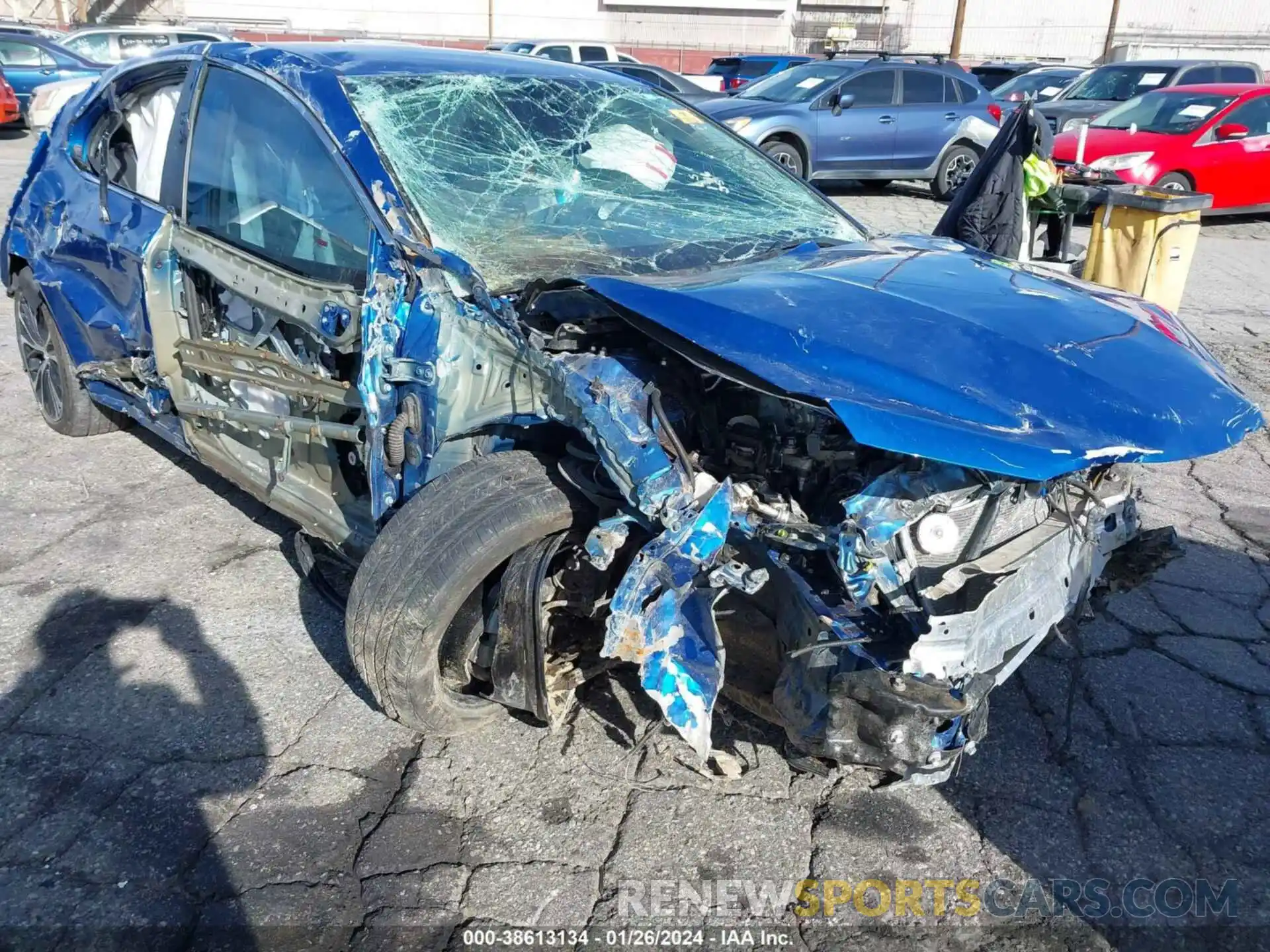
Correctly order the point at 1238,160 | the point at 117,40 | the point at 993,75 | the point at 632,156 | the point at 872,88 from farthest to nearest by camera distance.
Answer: the point at 993,75 → the point at 117,40 → the point at 872,88 → the point at 1238,160 → the point at 632,156

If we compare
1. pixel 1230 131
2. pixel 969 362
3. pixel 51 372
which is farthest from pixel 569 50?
pixel 969 362

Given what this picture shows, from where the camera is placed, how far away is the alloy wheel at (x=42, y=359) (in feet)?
14.2

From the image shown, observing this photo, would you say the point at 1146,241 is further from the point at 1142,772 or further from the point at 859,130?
the point at 859,130

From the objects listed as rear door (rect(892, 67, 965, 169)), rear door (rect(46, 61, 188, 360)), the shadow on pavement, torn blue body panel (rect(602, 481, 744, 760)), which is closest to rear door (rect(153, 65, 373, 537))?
rear door (rect(46, 61, 188, 360))

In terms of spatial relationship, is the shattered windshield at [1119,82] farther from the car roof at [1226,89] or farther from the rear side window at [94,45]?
the rear side window at [94,45]

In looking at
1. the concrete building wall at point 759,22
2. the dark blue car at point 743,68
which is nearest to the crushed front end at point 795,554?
the dark blue car at point 743,68

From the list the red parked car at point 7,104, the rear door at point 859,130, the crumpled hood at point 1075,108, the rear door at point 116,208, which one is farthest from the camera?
the red parked car at point 7,104

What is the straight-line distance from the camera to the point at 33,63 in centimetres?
1486

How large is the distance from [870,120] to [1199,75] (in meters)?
5.74

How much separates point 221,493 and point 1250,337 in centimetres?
656

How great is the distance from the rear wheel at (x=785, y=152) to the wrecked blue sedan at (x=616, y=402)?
316 inches

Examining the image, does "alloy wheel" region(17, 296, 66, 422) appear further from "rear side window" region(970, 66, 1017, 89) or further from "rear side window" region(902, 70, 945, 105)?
"rear side window" region(970, 66, 1017, 89)

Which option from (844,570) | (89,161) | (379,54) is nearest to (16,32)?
(89,161)

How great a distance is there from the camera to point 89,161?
156 inches
